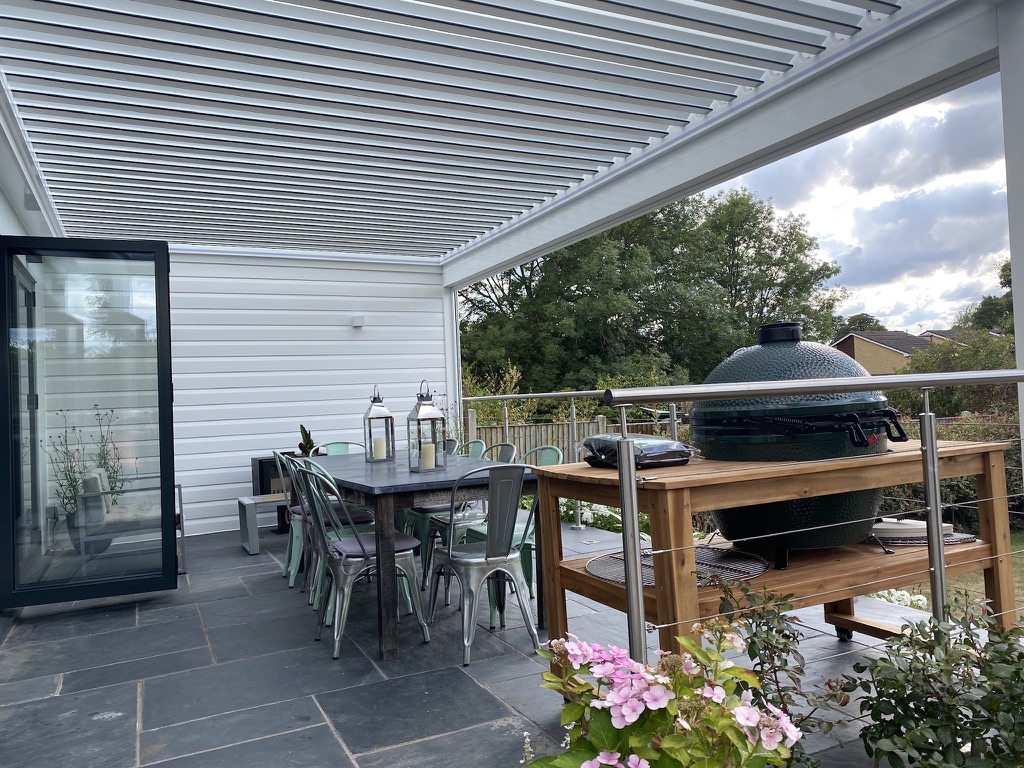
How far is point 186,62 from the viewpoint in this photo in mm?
3521

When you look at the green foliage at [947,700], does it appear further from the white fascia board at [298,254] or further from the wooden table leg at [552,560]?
the white fascia board at [298,254]

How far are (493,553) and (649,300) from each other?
1423 centimetres

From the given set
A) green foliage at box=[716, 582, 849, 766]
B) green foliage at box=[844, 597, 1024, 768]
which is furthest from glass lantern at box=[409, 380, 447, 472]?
green foliage at box=[844, 597, 1024, 768]

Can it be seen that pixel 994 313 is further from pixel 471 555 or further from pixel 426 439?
pixel 471 555

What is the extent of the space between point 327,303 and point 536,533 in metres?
4.74

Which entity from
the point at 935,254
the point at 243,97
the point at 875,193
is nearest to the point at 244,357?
the point at 243,97

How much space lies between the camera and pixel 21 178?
4.68 m

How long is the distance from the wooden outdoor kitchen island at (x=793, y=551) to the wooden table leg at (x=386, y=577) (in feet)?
3.01

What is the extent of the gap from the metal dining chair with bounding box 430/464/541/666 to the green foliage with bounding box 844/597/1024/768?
5.71 feet

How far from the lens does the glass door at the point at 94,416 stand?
4492mm

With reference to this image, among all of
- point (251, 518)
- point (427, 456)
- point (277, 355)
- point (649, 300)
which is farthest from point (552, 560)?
point (649, 300)

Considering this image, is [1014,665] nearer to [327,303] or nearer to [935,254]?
[327,303]

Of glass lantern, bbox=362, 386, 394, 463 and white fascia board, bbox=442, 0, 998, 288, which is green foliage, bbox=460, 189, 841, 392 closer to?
white fascia board, bbox=442, 0, 998, 288

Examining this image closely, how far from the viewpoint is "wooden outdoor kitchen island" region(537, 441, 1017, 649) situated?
2.10 meters
